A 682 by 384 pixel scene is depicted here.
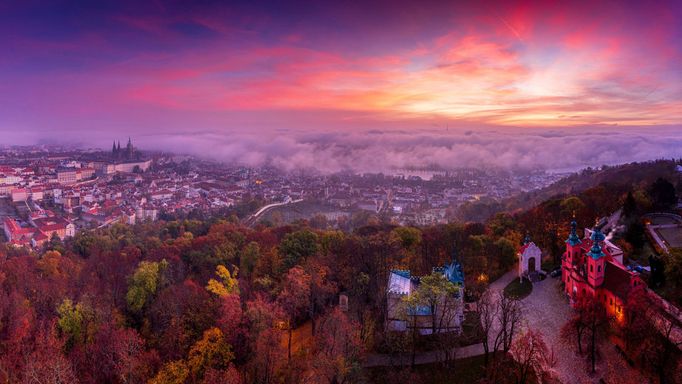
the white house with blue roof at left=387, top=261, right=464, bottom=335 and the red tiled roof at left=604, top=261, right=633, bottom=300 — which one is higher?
the red tiled roof at left=604, top=261, right=633, bottom=300

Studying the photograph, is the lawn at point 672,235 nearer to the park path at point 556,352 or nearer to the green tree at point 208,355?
the park path at point 556,352

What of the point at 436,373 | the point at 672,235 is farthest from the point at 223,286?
the point at 672,235

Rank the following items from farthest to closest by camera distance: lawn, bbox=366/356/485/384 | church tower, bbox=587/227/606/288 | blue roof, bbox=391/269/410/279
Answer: blue roof, bbox=391/269/410/279
church tower, bbox=587/227/606/288
lawn, bbox=366/356/485/384

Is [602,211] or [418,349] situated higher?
[602,211]

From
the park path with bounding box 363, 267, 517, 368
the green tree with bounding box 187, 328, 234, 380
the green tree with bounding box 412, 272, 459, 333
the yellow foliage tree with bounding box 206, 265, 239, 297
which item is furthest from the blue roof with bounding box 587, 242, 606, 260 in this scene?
the yellow foliage tree with bounding box 206, 265, 239, 297

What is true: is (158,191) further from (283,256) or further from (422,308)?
(422,308)

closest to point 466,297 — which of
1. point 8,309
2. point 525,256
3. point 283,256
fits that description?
point 525,256

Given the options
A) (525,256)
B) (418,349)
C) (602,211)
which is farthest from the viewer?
(602,211)

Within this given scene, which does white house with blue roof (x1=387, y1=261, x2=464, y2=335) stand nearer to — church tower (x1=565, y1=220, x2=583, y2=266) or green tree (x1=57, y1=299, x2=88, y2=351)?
church tower (x1=565, y1=220, x2=583, y2=266)
